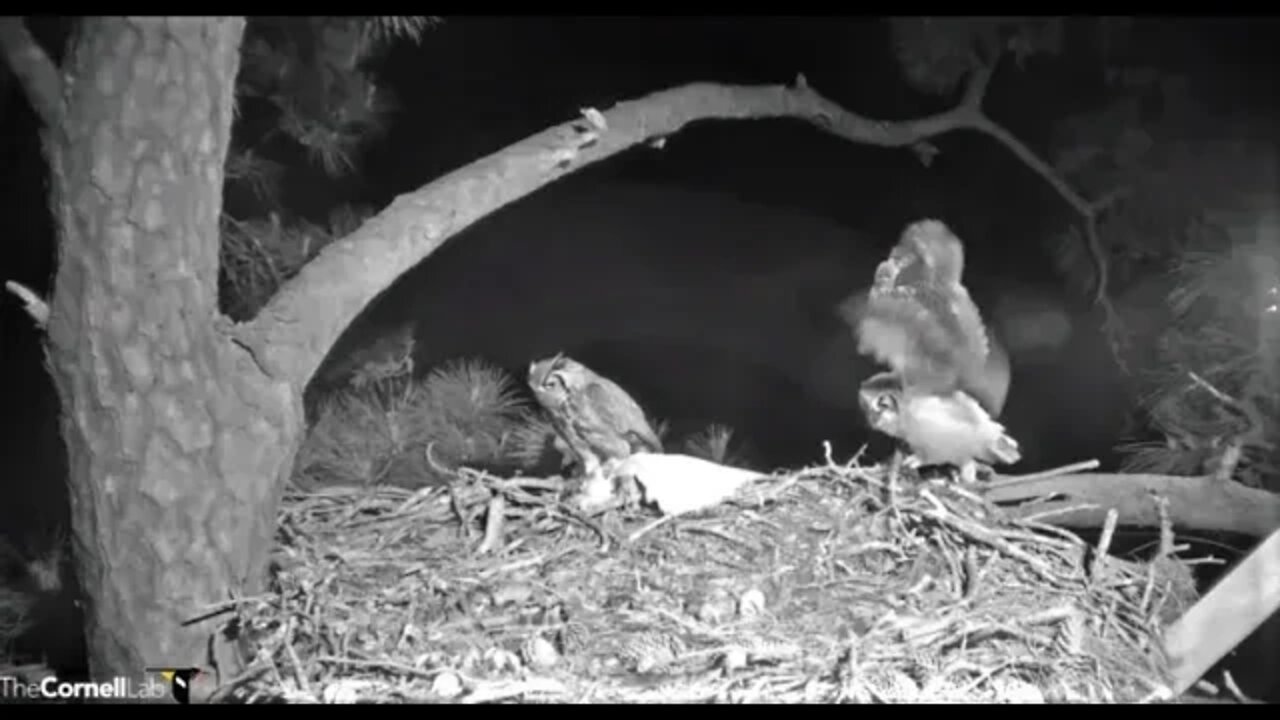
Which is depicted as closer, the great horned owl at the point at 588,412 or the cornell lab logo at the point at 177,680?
the cornell lab logo at the point at 177,680

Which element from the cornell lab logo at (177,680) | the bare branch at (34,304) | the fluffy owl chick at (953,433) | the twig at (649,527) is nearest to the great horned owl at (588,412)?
the twig at (649,527)

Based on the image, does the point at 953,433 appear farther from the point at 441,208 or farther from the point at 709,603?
the point at 441,208

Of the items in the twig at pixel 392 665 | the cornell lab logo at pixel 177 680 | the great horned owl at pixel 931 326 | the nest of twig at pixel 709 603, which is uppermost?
the great horned owl at pixel 931 326

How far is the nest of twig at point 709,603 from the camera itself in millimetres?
1630

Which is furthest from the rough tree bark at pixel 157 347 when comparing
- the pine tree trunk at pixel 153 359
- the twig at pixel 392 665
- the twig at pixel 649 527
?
the twig at pixel 649 527

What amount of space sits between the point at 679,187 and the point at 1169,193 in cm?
112

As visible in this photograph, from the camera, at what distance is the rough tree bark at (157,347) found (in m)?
1.59

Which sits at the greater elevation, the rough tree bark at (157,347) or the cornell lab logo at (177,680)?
the rough tree bark at (157,347)

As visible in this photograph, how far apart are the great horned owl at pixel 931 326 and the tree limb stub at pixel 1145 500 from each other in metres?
0.18

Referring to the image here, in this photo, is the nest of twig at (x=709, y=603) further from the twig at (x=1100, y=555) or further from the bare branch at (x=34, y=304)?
the bare branch at (x=34, y=304)

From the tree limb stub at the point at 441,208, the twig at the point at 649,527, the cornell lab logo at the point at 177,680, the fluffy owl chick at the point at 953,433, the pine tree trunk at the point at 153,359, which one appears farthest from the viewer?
Answer: the fluffy owl chick at the point at 953,433

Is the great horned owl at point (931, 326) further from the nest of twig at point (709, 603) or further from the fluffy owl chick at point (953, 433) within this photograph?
the nest of twig at point (709, 603)

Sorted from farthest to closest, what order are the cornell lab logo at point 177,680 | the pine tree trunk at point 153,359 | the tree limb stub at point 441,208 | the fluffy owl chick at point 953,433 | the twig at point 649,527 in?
the fluffy owl chick at point 953,433, the twig at point 649,527, the tree limb stub at point 441,208, the cornell lab logo at point 177,680, the pine tree trunk at point 153,359

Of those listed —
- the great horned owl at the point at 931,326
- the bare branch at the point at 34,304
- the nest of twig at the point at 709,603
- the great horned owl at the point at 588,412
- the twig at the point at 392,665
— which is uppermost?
the great horned owl at the point at 931,326
